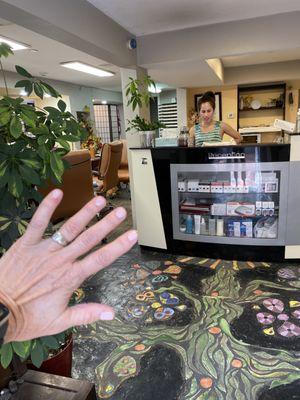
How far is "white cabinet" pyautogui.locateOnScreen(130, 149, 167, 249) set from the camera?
10.4ft

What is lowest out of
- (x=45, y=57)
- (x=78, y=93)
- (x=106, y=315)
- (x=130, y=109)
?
(x=106, y=315)

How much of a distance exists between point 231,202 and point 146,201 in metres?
0.91

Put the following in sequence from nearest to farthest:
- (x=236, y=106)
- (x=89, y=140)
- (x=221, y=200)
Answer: (x=221, y=200)
(x=89, y=140)
(x=236, y=106)

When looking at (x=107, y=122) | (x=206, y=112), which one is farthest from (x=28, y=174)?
(x=107, y=122)

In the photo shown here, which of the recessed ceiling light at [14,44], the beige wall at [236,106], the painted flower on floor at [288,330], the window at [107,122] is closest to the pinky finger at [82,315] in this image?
the painted flower on floor at [288,330]

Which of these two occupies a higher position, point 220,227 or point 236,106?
point 236,106

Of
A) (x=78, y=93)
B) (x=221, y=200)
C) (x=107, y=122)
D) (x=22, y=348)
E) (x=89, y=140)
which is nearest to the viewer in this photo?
(x=22, y=348)

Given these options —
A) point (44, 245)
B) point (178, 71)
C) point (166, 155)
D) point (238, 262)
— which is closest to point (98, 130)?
point (178, 71)

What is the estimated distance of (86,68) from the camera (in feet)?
17.3

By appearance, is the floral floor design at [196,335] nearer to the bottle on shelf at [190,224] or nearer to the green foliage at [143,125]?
the bottle on shelf at [190,224]

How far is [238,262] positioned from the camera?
9.98 feet

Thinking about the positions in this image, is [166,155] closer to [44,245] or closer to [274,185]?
[274,185]

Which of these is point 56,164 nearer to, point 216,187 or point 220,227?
point 216,187

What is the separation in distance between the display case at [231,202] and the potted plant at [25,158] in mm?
1990
